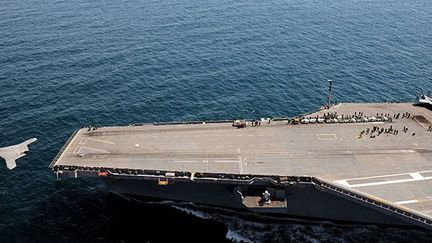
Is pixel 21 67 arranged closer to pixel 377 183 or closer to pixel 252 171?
pixel 252 171

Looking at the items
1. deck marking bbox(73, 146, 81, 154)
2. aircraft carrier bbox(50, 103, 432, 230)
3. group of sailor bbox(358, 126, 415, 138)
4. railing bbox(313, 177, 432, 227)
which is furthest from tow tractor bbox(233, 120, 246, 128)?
deck marking bbox(73, 146, 81, 154)

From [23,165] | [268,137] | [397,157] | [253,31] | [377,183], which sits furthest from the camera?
[253,31]

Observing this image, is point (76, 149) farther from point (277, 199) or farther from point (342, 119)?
point (342, 119)

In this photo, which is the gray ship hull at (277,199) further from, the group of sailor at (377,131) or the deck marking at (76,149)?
the group of sailor at (377,131)

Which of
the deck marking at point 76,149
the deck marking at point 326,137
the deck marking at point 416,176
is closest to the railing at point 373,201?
the deck marking at point 416,176

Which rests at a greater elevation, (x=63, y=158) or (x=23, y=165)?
(x=63, y=158)

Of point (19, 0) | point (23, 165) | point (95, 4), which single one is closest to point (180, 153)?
point (23, 165)
